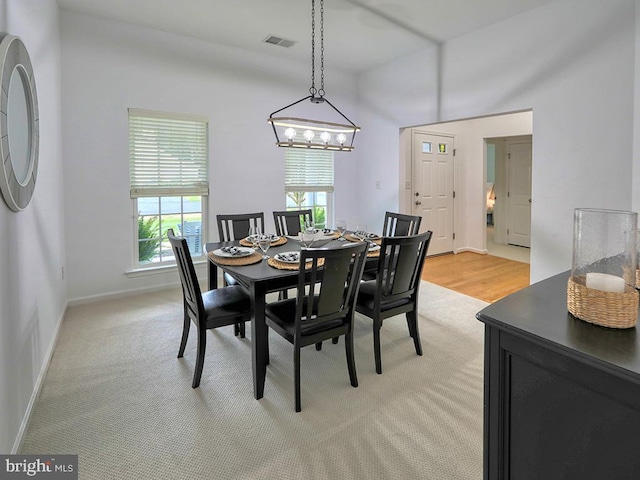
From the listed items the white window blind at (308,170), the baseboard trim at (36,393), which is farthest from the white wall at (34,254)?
the white window blind at (308,170)

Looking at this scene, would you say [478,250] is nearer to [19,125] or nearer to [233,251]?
[233,251]

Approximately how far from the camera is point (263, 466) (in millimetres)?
1760

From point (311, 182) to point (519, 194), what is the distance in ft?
15.7

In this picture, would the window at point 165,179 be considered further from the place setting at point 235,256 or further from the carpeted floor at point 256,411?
the place setting at point 235,256

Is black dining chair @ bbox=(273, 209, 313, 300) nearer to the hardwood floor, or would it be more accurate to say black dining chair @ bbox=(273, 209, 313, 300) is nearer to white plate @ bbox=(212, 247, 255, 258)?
white plate @ bbox=(212, 247, 255, 258)

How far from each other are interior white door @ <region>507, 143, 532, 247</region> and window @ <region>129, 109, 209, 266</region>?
6.35 meters

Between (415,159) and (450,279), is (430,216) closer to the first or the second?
(415,159)

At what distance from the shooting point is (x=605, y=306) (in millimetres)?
995

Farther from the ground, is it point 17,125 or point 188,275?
point 17,125

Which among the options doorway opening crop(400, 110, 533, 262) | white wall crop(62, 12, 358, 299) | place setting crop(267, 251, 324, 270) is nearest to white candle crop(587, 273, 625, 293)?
place setting crop(267, 251, 324, 270)

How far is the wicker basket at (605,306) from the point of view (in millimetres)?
973

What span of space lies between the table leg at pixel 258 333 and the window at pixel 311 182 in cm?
340

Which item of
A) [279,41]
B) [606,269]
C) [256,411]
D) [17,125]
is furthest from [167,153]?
[606,269]

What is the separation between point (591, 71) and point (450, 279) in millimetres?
2792
